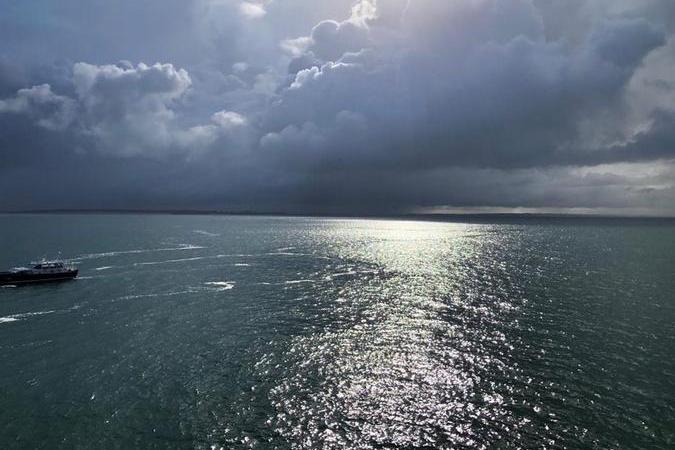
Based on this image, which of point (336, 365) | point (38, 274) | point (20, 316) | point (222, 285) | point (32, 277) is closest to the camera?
point (336, 365)

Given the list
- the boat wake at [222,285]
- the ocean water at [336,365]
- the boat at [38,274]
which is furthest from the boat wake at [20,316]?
the boat at [38,274]

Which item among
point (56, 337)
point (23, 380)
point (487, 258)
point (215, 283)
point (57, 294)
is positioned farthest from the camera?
point (487, 258)

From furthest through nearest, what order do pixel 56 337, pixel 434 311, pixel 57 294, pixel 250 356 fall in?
pixel 57 294
pixel 434 311
pixel 56 337
pixel 250 356

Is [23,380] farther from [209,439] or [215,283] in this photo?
[215,283]

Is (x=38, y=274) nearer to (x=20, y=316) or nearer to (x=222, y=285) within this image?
(x=20, y=316)

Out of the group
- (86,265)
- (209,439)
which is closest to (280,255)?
(86,265)

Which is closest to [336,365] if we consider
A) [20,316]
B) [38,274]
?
[20,316]

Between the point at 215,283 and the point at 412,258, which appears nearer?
the point at 215,283
